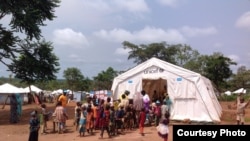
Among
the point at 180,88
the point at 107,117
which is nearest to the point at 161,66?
the point at 180,88

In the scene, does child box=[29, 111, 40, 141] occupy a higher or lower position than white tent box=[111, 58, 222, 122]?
lower

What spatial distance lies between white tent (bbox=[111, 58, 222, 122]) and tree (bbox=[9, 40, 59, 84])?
775 centimetres

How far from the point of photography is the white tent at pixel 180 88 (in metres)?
18.1

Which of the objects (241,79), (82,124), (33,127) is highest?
(241,79)

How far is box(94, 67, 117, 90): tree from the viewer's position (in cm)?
6412

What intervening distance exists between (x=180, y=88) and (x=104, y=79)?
159 feet

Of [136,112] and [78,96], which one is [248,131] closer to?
[136,112]

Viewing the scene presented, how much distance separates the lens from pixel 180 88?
18594mm

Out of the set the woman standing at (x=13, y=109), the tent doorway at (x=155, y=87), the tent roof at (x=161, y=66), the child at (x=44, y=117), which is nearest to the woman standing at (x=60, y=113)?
the child at (x=44, y=117)

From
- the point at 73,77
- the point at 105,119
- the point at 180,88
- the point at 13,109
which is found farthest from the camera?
the point at 73,77

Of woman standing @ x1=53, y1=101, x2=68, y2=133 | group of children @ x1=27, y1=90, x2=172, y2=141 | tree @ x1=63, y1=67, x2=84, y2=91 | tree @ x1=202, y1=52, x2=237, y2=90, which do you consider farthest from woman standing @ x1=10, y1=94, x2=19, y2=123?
tree @ x1=63, y1=67, x2=84, y2=91

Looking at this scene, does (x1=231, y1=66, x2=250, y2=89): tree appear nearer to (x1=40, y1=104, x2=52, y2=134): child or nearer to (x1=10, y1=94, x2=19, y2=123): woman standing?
(x1=10, y1=94, x2=19, y2=123): woman standing

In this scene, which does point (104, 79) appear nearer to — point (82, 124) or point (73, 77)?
point (73, 77)

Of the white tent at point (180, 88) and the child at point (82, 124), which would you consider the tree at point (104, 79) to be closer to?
the white tent at point (180, 88)
